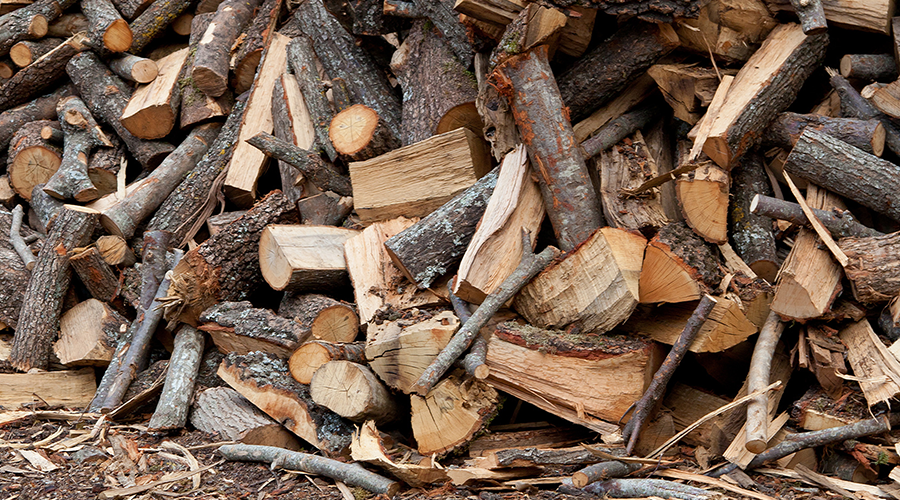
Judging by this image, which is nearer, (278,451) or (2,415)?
(278,451)

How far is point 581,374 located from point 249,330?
1877mm

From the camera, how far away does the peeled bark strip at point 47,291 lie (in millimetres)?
4641

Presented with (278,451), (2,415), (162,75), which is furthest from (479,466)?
(162,75)

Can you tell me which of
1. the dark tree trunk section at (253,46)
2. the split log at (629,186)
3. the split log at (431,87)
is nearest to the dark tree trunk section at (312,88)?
the dark tree trunk section at (253,46)

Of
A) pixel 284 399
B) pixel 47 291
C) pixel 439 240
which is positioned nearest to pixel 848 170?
pixel 439 240

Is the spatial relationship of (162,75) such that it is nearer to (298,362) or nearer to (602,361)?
(298,362)

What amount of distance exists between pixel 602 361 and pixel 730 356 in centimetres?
79

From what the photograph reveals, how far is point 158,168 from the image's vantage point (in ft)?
17.3

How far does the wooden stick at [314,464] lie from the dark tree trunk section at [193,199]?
1957 millimetres

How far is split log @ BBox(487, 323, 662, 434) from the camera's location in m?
3.20

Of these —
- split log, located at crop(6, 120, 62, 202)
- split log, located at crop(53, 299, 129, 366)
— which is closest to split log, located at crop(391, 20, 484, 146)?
split log, located at crop(53, 299, 129, 366)

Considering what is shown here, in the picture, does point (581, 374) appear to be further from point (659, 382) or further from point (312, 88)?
point (312, 88)

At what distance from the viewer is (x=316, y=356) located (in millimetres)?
3650

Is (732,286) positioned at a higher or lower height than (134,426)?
higher
